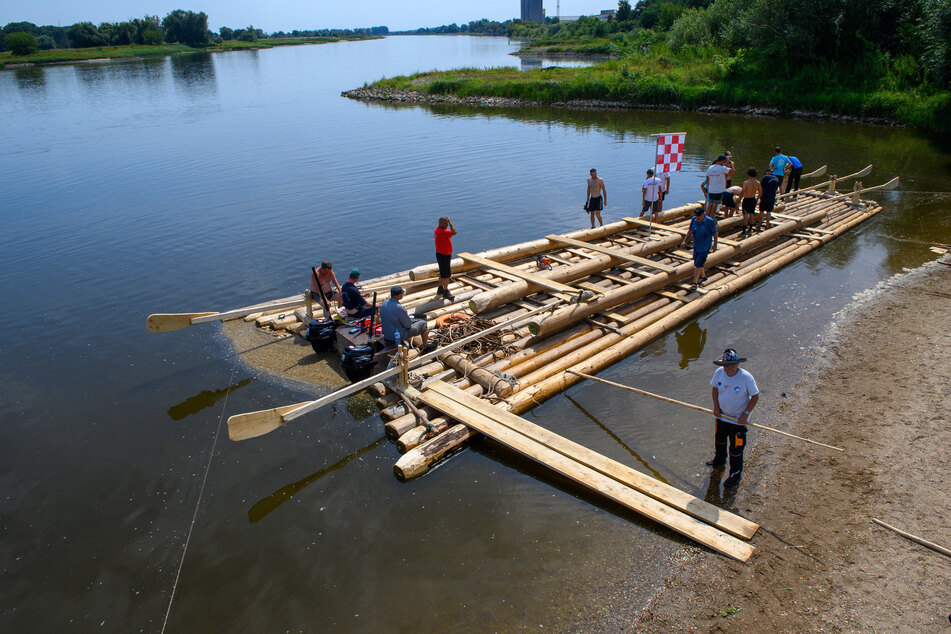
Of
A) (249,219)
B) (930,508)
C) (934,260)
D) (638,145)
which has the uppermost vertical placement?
(638,145)

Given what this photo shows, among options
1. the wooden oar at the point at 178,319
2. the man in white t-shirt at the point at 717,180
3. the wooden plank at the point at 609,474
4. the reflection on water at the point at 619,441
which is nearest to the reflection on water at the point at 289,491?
the wooden plank at the point at 609,474

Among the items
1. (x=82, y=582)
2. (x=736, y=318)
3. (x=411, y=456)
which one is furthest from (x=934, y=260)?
(x=82, y=582)

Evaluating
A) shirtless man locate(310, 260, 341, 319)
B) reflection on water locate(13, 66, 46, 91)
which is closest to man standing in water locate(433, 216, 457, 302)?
shirtless man locate(310, 260, 341, 319)

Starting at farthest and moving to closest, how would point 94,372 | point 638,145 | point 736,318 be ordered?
point 638,145, point 736,318, point 94,372

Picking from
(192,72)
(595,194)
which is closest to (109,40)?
(192,72)

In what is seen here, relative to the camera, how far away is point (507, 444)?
7730mm

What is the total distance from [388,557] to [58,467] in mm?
5941

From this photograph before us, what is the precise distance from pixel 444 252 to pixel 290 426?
4727 mm

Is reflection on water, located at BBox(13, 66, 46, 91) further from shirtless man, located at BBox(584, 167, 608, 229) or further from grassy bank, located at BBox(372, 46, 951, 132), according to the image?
shirtless man, located at BBox(584, 167, 608, 229)

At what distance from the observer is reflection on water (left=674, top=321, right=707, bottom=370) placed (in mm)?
10938

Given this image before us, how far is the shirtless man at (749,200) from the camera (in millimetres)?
15586

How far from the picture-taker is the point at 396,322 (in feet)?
30.7

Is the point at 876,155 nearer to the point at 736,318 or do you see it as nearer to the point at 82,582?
the point at 736,318

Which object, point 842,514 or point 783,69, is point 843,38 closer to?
point 783,69
